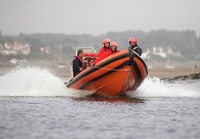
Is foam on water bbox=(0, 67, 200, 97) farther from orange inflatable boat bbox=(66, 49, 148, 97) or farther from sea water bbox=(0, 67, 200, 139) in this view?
orange inflatable boat bbox=(66, 49, 148, 97)

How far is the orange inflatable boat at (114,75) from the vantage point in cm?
2144

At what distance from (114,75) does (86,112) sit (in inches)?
140

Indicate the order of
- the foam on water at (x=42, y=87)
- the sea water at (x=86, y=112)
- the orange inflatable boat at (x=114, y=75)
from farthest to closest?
the foam on water at (x=42, y=87) → the orange inflatable boat at (x=114, y=75) → the sea water at (x=86, y=112)

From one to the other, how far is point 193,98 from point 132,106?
451 cm

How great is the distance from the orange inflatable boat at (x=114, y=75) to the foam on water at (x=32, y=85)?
131 centimetres

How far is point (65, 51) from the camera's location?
583ft

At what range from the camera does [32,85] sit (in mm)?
25250

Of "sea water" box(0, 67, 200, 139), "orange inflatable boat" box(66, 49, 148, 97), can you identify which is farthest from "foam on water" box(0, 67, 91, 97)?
"orange inflatable boat" box(66, 49, 148, 97)

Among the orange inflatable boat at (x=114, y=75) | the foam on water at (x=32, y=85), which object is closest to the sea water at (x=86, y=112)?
the foam on water at (x=32, y=85)

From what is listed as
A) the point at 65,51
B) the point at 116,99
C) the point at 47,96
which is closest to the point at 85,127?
the point at 116,99

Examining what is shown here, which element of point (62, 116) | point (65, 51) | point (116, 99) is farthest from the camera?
point (65, 51)

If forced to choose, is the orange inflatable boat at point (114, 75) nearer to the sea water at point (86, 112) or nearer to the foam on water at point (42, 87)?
the sea water at point (86, 112)

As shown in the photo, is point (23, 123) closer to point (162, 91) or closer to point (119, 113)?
point (119, 113)

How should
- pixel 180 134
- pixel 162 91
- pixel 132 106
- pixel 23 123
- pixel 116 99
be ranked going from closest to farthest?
pixel 180 134
pixel 23 123
pixel 132 106
pixel 116 99
pixel 162 91
